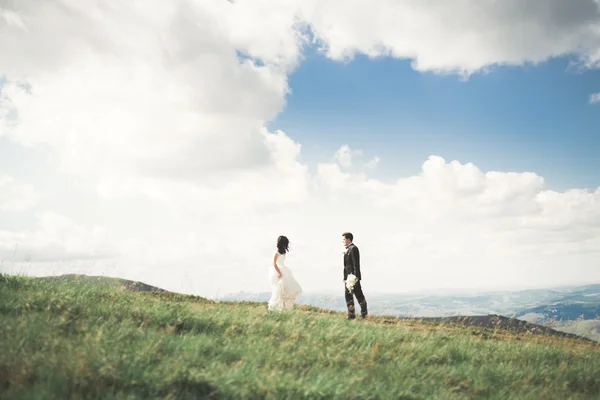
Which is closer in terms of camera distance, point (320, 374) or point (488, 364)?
point (320, 374)

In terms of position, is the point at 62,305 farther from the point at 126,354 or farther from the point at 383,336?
the point at 383,336

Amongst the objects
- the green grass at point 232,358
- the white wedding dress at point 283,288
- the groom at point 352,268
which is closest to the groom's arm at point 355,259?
the groom at point 352,268

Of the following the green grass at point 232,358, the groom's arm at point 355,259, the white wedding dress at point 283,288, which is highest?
the groom's arm at point 355,259

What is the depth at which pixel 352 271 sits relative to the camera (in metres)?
15.8

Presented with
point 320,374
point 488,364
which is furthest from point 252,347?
point 488,364

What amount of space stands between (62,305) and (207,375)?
4.46 metres

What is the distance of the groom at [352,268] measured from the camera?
15727 mm

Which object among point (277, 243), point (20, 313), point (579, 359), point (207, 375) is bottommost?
point (579, 359)

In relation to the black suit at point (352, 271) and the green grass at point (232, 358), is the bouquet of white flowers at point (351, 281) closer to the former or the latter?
the black suit at point (352, 271)

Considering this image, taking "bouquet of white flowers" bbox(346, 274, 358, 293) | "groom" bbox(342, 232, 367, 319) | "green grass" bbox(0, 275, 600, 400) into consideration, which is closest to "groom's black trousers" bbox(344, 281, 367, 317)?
"groom" bbox(342, 232, 367, 319)

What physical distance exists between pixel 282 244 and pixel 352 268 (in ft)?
9.36

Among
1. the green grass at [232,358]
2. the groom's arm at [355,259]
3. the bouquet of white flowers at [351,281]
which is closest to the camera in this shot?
the green grass at [232,358]

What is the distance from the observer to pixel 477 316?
22.0 meters

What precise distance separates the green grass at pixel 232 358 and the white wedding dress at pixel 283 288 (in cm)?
490
